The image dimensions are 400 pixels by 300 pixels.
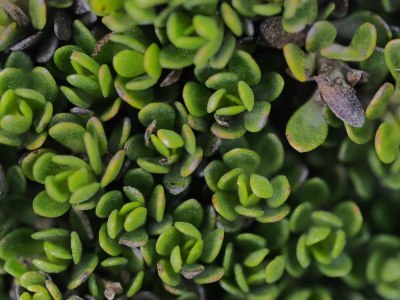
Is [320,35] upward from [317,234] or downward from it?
upward

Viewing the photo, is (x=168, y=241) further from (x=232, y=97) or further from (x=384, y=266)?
(x=384, y=266)

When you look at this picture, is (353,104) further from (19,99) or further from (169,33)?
(19,99)

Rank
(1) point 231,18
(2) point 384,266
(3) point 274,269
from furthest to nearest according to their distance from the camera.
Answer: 1. (2) point 384,266
2. (3) point 274,269
3. (1) point 231,18

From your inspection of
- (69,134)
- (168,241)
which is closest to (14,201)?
(69,134)

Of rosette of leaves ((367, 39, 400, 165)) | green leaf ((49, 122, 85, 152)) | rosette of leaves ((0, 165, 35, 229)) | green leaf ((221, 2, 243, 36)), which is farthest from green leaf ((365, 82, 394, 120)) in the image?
rosette of leaves ((0, 165, 35, 229))

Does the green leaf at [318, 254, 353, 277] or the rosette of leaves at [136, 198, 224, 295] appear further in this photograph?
the green leaf at [318, 254, 353, 277]

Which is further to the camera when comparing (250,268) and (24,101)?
(250,268)

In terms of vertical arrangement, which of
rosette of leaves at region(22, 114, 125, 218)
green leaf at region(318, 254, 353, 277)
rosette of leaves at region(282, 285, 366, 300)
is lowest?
rosette of leaves at region(282, 285, 366, 300)

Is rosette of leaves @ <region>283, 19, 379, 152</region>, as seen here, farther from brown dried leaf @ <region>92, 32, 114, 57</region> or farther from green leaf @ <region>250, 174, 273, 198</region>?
brown dried leaf @ <region>92, 32, 114, 57</region>
